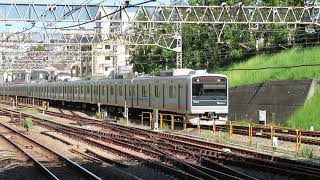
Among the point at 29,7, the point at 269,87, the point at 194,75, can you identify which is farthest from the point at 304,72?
the point at 29,7

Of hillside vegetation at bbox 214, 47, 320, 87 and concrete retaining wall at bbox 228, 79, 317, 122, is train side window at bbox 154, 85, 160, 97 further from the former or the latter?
hillside vegetation at bbox 214, 47, 320, 87

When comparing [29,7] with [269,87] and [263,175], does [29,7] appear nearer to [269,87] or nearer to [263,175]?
[269,87]

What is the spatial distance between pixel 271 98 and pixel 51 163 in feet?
62.1

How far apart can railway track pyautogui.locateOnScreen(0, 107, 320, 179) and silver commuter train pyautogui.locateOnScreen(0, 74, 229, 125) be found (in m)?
3.54

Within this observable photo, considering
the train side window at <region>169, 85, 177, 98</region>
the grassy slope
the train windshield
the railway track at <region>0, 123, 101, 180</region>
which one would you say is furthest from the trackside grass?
the railway track at <region>0, 123, 101, 180</region>

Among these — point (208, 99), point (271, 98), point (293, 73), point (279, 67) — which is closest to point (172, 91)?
point (208, 99)

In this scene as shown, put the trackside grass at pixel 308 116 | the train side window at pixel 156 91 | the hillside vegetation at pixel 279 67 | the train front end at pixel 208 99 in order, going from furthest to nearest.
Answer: the hillside vegetation at pixel 279 67 < the train side window at pixel 156 91 < the trackside grass at pixel 308 116 < the train front end at pixel 208 99

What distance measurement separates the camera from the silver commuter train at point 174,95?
27.6 m

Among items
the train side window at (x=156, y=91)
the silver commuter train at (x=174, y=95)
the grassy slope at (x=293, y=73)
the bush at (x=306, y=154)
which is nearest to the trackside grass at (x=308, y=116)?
the grassy slope at (x=293, y=73)

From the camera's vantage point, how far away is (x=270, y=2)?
166 feet

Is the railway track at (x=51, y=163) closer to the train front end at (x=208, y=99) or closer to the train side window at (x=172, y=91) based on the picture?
the train front end at (x=208, y=99)

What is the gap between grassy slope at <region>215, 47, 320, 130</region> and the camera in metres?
28.8

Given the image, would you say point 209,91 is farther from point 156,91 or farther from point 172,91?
point 156,91

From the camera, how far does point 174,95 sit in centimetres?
2938
